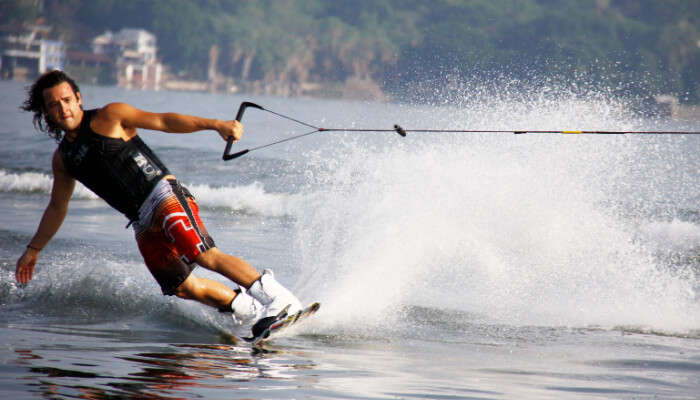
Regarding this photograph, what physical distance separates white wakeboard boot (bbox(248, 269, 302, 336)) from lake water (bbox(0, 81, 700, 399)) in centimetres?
19

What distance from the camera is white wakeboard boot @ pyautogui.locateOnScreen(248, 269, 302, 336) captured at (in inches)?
207

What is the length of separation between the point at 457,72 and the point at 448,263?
160 ft

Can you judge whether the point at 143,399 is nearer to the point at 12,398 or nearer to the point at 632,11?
the point at 12,398

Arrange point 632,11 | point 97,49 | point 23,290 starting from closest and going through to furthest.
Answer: point 23,290 < point 632,11 < point 97,49

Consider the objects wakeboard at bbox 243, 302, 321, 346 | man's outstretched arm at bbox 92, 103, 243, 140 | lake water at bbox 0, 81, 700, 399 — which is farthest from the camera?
wakeboard at bbox 243, 302, 321, 346

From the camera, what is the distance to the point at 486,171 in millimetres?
9164

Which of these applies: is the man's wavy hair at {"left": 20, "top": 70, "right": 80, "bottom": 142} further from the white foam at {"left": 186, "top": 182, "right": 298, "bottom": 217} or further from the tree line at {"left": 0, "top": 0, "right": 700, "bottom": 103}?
the tree line at {"left": 0, "top": 0, "right": 700, "bottom": 103}

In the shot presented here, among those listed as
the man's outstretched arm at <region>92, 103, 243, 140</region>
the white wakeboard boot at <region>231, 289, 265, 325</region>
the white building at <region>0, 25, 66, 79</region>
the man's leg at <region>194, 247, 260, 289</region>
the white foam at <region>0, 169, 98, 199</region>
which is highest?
the white building at <region>0, 25, 66, 79</region>

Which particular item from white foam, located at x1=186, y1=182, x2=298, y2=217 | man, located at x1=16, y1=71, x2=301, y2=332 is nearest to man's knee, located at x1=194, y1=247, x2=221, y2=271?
man, located at x1=16, y1=71, x2=301, y2=332

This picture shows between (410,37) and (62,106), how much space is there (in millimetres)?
89121

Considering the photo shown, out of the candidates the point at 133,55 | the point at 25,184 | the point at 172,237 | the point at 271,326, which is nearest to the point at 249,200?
the point at 25,184

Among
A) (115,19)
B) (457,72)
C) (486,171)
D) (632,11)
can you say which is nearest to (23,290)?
(486,171)

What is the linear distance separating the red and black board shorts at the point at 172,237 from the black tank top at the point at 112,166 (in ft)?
0.32

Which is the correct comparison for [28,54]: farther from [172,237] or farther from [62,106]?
[172,237]
